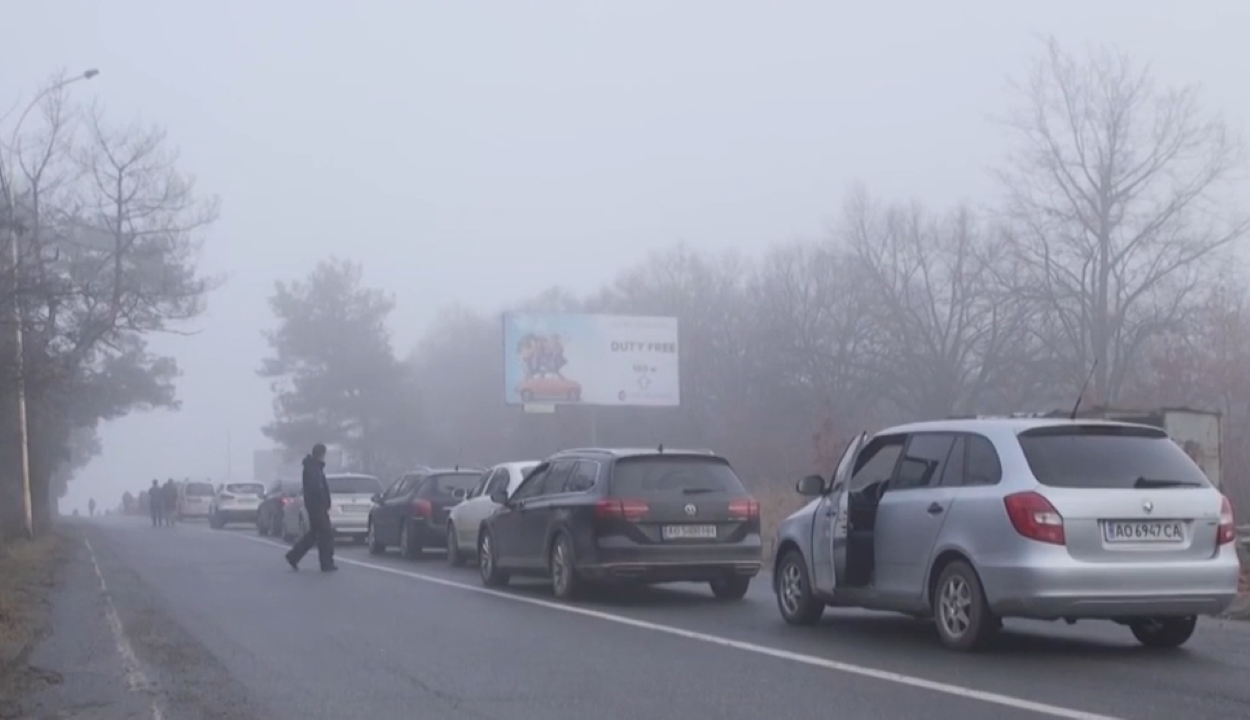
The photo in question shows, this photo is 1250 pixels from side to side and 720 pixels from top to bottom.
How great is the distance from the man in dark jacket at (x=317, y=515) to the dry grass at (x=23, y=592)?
344 cm

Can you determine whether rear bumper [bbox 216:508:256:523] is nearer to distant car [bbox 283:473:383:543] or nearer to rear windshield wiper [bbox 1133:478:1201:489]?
distant car [bbox 283:473:383:543]

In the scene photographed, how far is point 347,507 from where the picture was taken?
109ft

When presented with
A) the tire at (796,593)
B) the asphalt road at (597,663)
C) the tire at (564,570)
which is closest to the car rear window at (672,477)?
the tire at (564,570)

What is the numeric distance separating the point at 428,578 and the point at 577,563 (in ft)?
17.0

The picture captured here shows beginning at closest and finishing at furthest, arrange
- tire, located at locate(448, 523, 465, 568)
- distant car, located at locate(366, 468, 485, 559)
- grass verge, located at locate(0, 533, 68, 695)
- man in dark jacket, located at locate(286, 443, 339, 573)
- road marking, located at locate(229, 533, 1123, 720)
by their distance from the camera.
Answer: road marking, located at locate(229, 533, 1123, 720) → grass verge, located at locate(0, 533, 68, 695) → man in dark jacket, located at locate(286, 443, 339, 573) → tire, located at locate(448, 523, 465, 568) → distant car, located at locate(366, 468, 485, 559)

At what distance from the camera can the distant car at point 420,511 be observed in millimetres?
27047

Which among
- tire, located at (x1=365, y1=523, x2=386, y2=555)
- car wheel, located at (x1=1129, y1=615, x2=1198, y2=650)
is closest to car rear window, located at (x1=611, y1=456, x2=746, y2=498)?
car wheel, located at (x1=1129, y1=615, x2=1198, y2=650)

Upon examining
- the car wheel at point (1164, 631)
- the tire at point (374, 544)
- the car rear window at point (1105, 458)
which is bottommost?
the tire at point (374, 544)

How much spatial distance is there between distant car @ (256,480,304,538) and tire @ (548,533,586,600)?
68.0 ft

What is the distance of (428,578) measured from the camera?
70.8 feet

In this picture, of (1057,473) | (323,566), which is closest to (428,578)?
(323,566)

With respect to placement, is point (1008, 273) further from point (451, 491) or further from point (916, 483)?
point (916, 483)

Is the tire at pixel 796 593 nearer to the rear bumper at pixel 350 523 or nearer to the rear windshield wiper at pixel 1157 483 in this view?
the rear windshield wiper at pixel 1157 483

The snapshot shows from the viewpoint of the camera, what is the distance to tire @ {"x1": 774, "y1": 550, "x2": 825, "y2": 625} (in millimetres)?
13734
